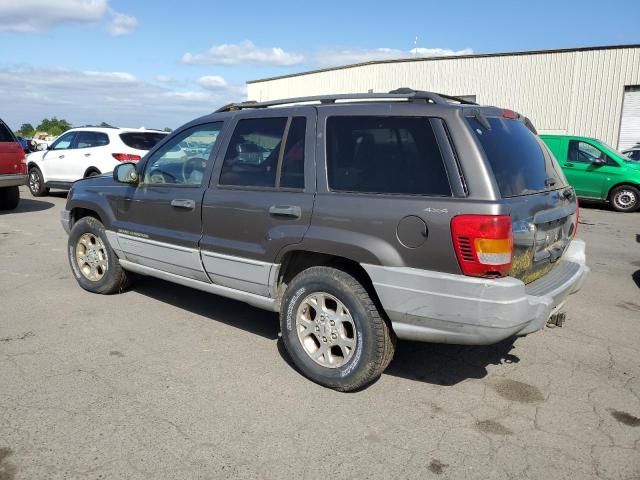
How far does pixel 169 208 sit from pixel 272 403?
196 cm

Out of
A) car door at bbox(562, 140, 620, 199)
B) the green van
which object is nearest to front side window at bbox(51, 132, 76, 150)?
the green van

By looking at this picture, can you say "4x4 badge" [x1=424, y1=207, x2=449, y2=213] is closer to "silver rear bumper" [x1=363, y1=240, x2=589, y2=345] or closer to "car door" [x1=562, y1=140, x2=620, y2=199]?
"silver rear bumper" [x1=363, y1=240, x2=589, y2=345]

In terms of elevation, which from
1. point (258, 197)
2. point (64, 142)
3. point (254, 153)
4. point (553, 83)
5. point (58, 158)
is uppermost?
point (553, 83)

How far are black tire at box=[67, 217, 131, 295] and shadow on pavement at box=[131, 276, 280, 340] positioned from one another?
1.01ft

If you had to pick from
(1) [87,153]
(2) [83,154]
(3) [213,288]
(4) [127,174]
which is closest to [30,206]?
(2) [83,154]

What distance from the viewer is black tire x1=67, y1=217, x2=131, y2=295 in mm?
5457

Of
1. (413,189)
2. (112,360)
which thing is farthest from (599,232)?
(112,360)

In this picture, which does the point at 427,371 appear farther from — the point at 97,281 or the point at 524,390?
the point at 97,281

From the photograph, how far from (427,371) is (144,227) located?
267cm

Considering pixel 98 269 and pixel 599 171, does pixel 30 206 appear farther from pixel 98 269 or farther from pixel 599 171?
pixel 599 171

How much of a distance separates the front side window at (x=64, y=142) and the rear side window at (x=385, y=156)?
11002mm

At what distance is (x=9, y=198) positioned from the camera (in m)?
11.4

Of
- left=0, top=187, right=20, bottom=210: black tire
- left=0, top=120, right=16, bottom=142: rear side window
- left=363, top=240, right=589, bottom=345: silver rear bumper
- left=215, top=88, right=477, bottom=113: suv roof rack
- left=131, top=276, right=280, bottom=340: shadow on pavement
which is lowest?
left=131, top=276, right=280, bottom=340: shadow on pavement

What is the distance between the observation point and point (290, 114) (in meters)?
4.05
